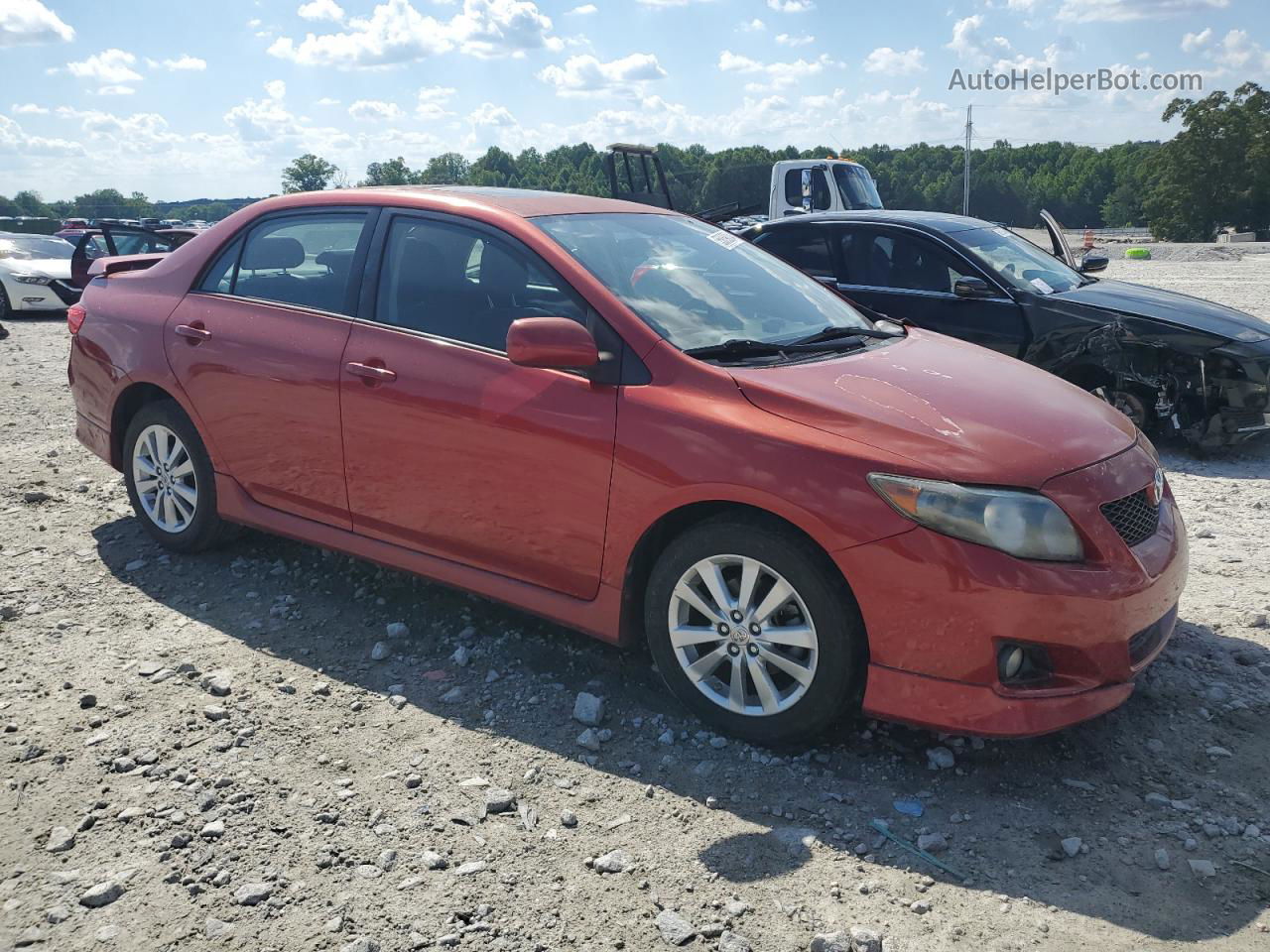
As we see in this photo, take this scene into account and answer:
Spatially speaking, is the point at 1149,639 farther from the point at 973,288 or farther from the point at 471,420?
the point at 973,288

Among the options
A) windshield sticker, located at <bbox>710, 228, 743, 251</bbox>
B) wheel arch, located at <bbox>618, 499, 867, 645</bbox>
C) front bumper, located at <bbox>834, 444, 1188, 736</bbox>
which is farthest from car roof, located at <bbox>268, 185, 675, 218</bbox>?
front bumper, located at <bbox>834, 444, 1188, 736</bbox>

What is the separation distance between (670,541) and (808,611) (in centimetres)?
56

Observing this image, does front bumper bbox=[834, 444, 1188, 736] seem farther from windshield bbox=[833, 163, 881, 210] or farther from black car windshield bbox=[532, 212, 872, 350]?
windshield bbox=[833, 163, 881, 210]

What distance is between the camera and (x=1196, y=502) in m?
6.39

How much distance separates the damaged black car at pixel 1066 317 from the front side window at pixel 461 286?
363cm

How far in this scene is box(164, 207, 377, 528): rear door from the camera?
4438 millimetres

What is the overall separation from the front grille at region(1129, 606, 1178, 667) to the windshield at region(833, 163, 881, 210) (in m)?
17.2

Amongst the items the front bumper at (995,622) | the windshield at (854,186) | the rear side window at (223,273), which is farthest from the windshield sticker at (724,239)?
the windshield at (854,186)

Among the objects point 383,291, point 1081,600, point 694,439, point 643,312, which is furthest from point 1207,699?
point 383,291

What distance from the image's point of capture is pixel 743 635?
11.4 feet

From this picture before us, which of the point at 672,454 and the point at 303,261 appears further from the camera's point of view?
the point at 303,261

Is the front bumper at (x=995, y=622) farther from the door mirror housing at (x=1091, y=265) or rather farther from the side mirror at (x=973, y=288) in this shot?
the door mirror housing at (x=1091, y=265)

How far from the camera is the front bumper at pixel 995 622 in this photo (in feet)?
10.2

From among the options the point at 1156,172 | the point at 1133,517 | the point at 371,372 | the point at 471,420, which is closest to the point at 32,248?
the point at 371,372
